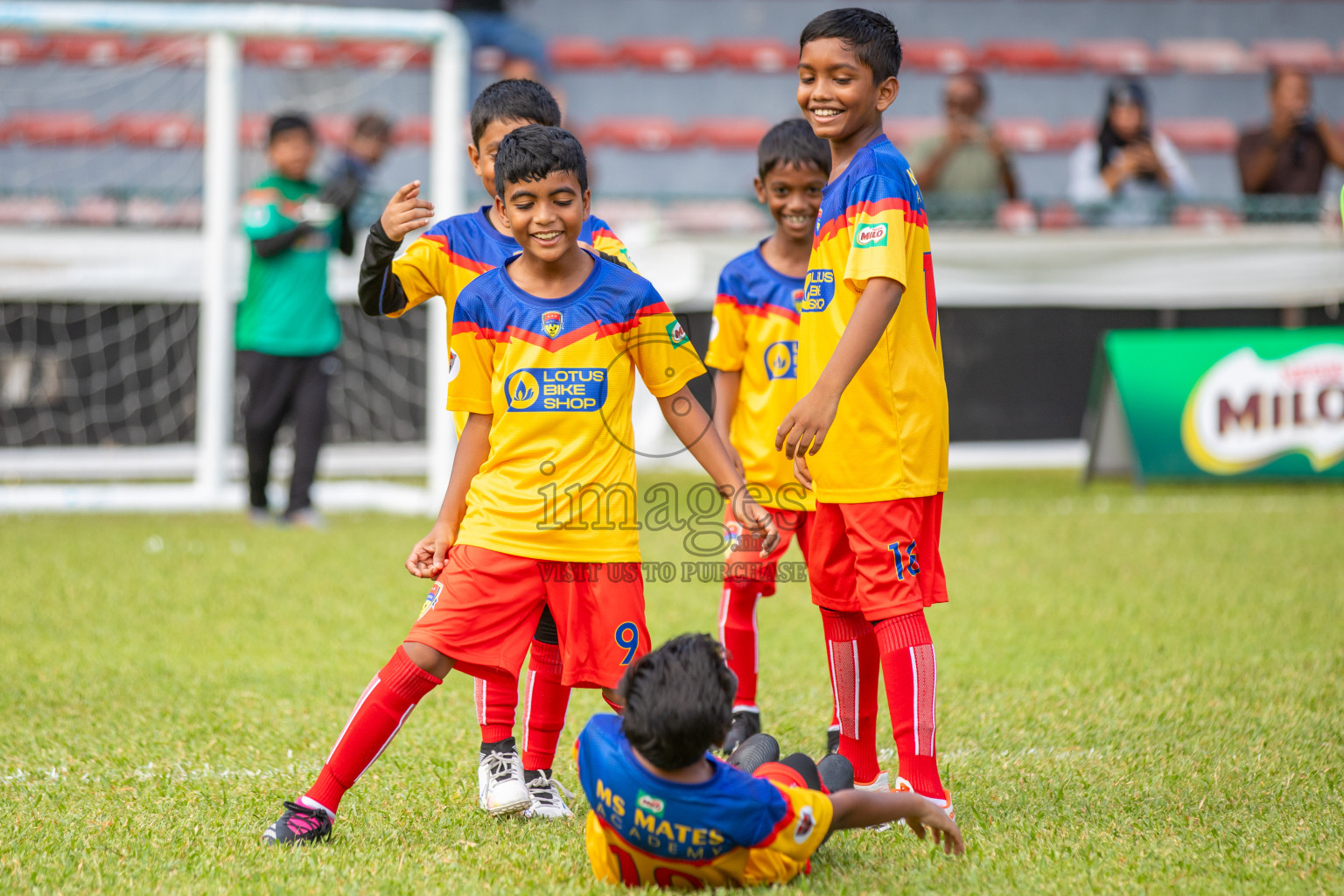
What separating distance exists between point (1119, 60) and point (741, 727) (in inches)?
536

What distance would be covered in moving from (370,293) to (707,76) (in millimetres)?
13052

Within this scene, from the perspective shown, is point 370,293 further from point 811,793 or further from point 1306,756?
point 1306,756

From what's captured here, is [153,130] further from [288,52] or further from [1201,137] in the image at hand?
[1201,137]

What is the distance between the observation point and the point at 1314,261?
895 cm

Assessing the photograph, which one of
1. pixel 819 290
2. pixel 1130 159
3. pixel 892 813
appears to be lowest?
pixel 892 813

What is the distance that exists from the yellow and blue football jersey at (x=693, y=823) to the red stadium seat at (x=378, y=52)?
20.3ft

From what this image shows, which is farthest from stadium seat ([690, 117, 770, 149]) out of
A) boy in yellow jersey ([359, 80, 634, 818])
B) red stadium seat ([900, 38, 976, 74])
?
boy in yellow jersey ([359, 80, 634, 818])

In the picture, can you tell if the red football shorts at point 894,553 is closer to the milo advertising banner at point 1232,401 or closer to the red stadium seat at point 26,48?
the milo advertising banner at point 1232,401

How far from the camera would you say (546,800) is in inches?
111

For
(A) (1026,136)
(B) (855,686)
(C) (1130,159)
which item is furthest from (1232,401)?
(A) (1026,136)

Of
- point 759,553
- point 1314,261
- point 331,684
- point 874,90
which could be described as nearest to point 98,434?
point 331,684

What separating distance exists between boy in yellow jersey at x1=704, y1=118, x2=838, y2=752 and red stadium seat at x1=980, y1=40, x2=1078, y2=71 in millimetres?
12390

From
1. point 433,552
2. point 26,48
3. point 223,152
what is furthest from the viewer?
point 26,48

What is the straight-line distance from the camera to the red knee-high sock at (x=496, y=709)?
9.45 ft
